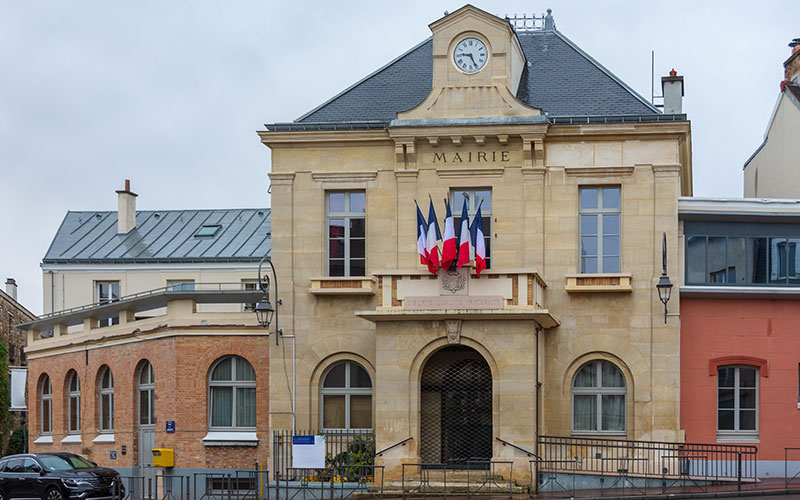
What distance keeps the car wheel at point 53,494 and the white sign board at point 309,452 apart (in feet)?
20.6

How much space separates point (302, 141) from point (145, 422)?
973 centimetres

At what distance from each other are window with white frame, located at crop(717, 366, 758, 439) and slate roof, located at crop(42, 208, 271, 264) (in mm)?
28629

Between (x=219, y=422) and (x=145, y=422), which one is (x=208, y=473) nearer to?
(x=219, y=422)

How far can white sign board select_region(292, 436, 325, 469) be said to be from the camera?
2769 cm

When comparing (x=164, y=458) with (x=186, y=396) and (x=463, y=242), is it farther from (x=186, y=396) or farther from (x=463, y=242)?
(x=463, y=242)

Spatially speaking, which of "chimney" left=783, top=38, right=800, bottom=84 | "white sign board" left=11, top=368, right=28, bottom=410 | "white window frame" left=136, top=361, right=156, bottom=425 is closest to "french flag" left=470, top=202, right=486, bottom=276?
"white window frame" left=136, top=361, right=156, bottom=425

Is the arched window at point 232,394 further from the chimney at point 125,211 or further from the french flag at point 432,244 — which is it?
the chimney at point 125,211

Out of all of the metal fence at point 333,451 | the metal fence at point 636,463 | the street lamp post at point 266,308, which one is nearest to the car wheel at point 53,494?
the metal fence at point 333,451

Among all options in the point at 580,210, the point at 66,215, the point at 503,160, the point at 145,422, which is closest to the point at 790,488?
the point at 580,210

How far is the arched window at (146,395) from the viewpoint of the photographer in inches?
1350

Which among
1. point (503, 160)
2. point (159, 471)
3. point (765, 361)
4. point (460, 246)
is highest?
point (503, 160)

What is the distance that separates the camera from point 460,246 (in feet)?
91.9

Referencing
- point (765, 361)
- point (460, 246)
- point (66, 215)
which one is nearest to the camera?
point (460, 246)

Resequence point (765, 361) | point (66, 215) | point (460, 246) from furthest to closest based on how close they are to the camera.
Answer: point (66, 215), point (765, 361), point (460, 246)
